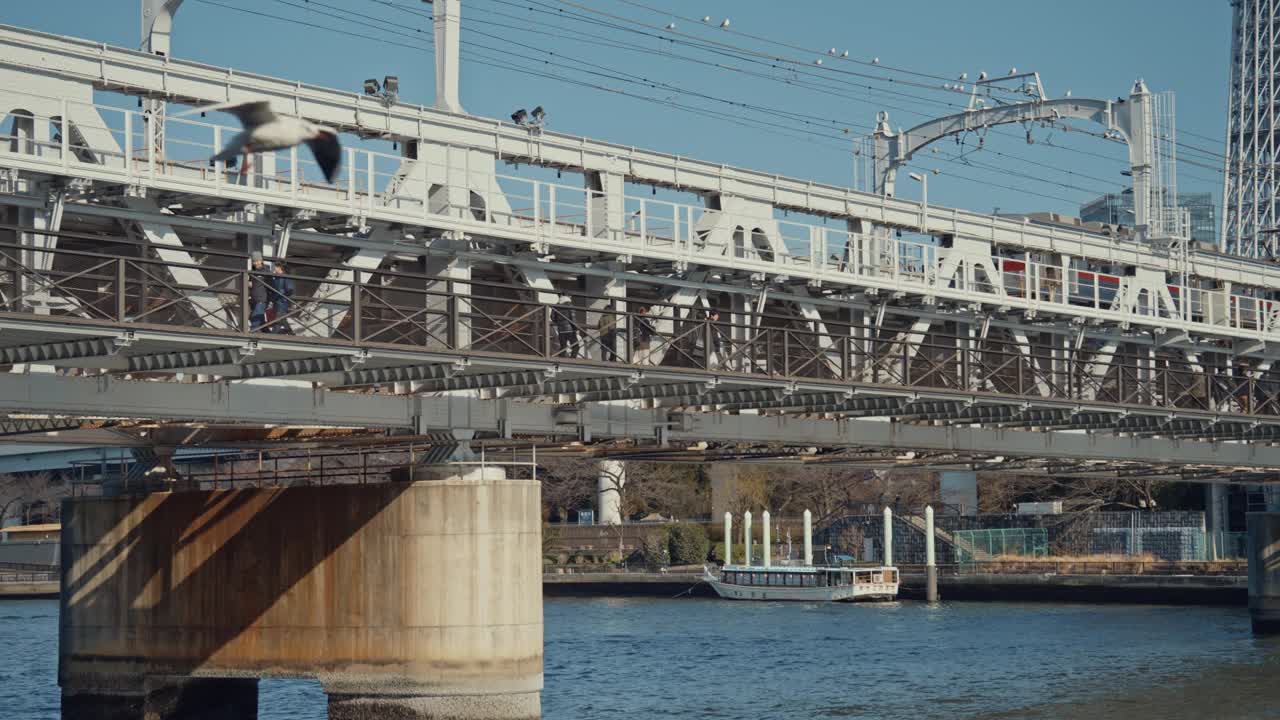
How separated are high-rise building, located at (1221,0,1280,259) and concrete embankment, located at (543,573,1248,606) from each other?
1623 inches

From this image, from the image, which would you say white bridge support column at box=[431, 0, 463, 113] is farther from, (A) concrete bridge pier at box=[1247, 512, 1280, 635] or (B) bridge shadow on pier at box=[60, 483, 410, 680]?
(A) concrete bridge pier at box=[1247, 512, 1280, 635]

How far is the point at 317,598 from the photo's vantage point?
3397cm

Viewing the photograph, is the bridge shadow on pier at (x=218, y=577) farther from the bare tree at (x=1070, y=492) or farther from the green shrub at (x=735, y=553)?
the green shrub at (x=735, y=553)

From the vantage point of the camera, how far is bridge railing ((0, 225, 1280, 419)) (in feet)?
93.0

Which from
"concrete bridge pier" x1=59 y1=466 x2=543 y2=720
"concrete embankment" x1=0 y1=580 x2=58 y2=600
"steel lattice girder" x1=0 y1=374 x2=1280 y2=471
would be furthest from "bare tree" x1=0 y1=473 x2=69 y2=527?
"concrete bridge pier" x1=59 y1=466 x2=543 y2=720

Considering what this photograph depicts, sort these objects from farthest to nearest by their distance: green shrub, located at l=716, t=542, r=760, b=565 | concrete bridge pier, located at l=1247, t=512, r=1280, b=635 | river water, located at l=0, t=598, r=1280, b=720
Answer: green shrub, located at l=716, t=542, r=760, b=565 < concrete bridge pier, located at l=1247, t=512, r=1280, b=635 < river water, located at l=0, t=598, r=1280, b=720

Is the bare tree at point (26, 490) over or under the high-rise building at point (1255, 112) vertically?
under

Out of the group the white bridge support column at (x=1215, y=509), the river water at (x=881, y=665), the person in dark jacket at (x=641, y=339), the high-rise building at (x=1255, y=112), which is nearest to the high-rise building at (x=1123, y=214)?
the high-rise building at (x=1255, y=112)

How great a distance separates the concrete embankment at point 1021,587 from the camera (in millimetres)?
82625

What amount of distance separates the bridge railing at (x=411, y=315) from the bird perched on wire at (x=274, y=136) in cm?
514

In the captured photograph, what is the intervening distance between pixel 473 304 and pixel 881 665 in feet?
73.0

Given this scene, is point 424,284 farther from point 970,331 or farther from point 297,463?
point 297,463

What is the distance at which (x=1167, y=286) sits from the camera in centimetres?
6556

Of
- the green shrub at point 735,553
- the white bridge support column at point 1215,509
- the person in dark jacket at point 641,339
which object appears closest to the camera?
the person in dark jacket at point 641,339
